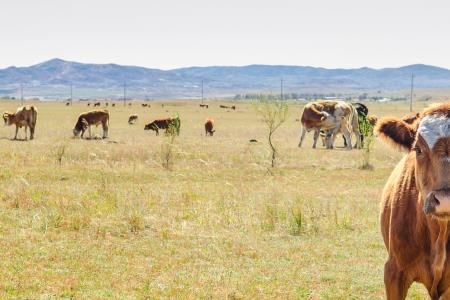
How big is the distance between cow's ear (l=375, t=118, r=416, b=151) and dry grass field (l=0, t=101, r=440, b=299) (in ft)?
4.68

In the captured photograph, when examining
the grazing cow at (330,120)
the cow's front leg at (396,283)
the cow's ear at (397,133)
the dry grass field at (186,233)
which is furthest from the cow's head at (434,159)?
the grazing cow at (330,120)

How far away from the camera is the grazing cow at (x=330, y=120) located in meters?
32.0

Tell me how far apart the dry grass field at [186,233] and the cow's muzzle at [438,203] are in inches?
105

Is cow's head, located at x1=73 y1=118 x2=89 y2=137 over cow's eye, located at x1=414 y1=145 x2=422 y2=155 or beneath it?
beneath

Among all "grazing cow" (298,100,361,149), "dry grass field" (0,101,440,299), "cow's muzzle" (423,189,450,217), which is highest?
"cow's muzzle" (423,189,450,217)

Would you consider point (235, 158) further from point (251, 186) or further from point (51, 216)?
point (51, 216)

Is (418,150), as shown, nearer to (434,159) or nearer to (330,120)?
(434,159)

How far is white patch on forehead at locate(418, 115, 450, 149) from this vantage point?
16.9 feet

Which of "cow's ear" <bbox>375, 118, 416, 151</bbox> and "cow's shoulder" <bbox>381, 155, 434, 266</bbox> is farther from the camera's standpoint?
"cow's ear" <bbox>375, 118, 416, 151</bbox>

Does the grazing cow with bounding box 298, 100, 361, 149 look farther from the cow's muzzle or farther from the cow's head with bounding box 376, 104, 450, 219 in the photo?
the cow's muzzle

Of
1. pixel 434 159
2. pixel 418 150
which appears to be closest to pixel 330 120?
pixel 418 150

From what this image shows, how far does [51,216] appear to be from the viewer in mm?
12789

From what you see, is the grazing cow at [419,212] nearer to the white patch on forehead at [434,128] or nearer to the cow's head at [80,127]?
the white patch on forehead at [434,128]

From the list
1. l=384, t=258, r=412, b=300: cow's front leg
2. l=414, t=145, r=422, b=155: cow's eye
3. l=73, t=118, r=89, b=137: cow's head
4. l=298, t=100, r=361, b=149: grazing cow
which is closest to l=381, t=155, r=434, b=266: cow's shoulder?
l=384, t=258, r=412, b=300: cow's front leg
